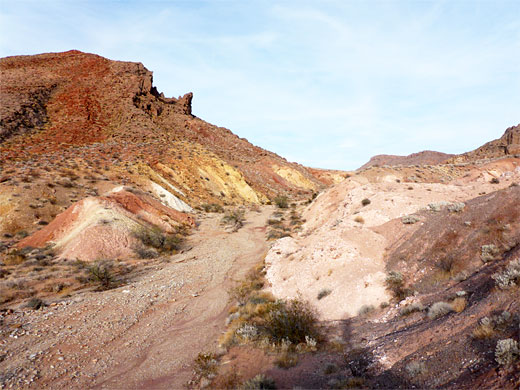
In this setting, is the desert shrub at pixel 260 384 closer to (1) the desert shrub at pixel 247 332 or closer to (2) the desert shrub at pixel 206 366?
(2) the desert shrub at pixel 206 366

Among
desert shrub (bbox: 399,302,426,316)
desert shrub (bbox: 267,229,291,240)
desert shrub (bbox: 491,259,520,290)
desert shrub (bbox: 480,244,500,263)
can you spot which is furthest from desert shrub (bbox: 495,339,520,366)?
desert shrub (bbox: 267,229,291,240)

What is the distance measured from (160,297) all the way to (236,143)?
5644 centimetres

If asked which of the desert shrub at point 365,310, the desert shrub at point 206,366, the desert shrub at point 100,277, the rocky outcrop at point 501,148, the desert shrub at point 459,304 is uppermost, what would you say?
the rocky outcrop at point 501,148

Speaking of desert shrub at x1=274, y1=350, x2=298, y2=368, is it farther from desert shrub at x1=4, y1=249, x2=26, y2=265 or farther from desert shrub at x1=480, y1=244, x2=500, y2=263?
desert shrub at x1=4, y1=249, x2=26, y2=265

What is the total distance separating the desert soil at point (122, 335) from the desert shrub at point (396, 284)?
5.76 m

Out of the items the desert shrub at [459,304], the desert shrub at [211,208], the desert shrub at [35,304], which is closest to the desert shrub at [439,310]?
the desert shrub at [459,304]

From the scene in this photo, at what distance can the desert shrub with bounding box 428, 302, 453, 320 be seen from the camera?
6302mm

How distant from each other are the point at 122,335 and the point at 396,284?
8919 millimetres

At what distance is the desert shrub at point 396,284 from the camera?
28.7ft

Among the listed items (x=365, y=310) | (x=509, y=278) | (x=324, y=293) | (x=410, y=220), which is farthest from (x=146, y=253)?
(x=509, y=278)

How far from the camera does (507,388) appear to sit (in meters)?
3.60

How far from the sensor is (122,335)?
29.1 ft

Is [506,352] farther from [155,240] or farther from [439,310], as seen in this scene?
[155,240]

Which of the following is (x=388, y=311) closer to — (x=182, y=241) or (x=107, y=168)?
(x=182, y=241)
